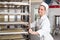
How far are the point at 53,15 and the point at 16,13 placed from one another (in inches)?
111

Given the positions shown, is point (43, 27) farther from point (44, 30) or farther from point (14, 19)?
point (14, 19)

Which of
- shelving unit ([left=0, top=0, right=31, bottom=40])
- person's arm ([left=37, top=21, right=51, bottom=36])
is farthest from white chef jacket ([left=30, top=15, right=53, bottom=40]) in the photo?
shelving unit ([left=0, top=0, right=31, bottom=40])

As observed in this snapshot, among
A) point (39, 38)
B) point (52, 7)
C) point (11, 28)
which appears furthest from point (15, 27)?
point (52, 7)

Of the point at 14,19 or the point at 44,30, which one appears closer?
the point at 44,30

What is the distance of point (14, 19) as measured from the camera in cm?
196

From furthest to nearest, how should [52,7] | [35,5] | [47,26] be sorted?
[52,7]
[35,5]
[47,26]

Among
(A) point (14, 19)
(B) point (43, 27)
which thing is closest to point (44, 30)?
(B) point (43, 27)

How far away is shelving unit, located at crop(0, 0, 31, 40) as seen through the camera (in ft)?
5.65

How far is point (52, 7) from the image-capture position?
4.23 meters

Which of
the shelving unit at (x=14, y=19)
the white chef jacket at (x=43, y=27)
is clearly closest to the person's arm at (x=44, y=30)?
the white chef jacket at (x=43, y=27)

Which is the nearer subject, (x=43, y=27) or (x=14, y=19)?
(x=43, y=27)

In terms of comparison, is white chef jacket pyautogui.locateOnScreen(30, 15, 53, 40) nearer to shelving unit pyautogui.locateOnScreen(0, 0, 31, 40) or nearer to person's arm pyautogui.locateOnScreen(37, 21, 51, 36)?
person's arm pyautogui.locateOnScreen(37, 21, 51, 36)

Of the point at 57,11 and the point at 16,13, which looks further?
the point at 57,11

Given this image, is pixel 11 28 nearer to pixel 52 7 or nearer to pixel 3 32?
pixel 3 32
